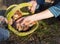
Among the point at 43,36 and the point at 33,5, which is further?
the point at 33,5

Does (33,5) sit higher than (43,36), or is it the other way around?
(33,5)

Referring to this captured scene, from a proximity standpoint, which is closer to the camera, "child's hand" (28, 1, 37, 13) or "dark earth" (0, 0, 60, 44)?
"dark earth" (0, 0, 60, 44)

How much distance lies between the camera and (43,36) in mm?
3115

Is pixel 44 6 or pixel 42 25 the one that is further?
pixel 44 6

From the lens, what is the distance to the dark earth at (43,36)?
9.86 ft

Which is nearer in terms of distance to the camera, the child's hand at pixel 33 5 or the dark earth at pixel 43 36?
the dark earth at pixel 43 36

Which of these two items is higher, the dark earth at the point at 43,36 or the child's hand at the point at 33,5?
the child's hand at the point at 33,5

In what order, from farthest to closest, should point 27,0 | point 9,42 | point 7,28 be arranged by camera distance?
1. point 27,0
2. point 7,28
3. point 9,42

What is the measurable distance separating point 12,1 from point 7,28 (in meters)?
0.54

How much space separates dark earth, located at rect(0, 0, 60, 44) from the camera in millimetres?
3006

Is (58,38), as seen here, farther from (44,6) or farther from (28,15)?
(44,6)

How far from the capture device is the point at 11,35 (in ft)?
10.3

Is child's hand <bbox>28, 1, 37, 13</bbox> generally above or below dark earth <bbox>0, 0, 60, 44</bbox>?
above

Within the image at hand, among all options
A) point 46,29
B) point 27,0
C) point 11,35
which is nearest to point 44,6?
point 27,0
